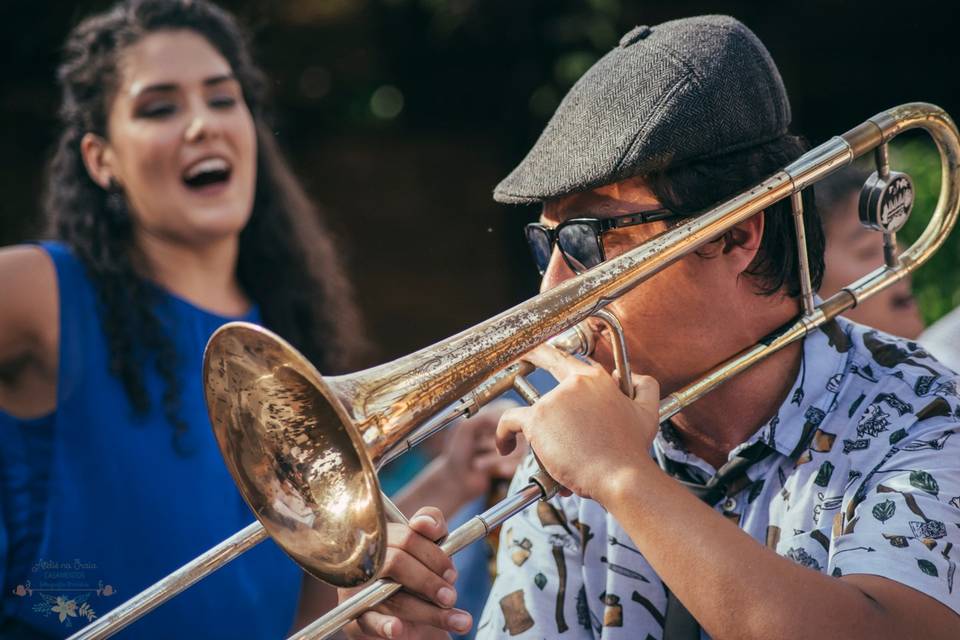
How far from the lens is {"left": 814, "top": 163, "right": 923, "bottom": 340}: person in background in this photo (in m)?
3.36

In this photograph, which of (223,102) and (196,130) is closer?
(196,130)

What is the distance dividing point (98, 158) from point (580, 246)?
1.85m

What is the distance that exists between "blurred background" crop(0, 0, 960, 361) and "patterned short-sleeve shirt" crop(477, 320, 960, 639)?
11.6 feet

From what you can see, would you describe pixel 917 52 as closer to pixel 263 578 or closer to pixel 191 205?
pixel 191 205

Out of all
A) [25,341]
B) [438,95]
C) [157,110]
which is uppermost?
[157,110]

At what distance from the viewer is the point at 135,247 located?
3.21 meters

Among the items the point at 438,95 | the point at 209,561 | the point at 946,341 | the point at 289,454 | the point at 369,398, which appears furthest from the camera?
the point at 438,95

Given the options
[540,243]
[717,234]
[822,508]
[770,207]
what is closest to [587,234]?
[540,243]

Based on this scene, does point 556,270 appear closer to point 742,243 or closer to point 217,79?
point 742,243

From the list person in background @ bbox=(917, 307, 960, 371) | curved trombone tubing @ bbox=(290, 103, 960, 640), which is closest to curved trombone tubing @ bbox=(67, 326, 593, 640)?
curved trombone tubing @ bbox=(290, 103, 960, 640)

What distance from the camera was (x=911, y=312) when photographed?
345 centimetres

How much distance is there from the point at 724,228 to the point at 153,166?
1856mm

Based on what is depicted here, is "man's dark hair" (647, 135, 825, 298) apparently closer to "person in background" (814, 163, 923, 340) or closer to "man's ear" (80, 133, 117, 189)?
"person in background" (814, 163, 923, 340)

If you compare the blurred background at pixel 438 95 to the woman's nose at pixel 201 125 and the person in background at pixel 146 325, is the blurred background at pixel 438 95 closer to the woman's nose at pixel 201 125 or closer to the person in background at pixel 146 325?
the person in background at pixel 146 325
